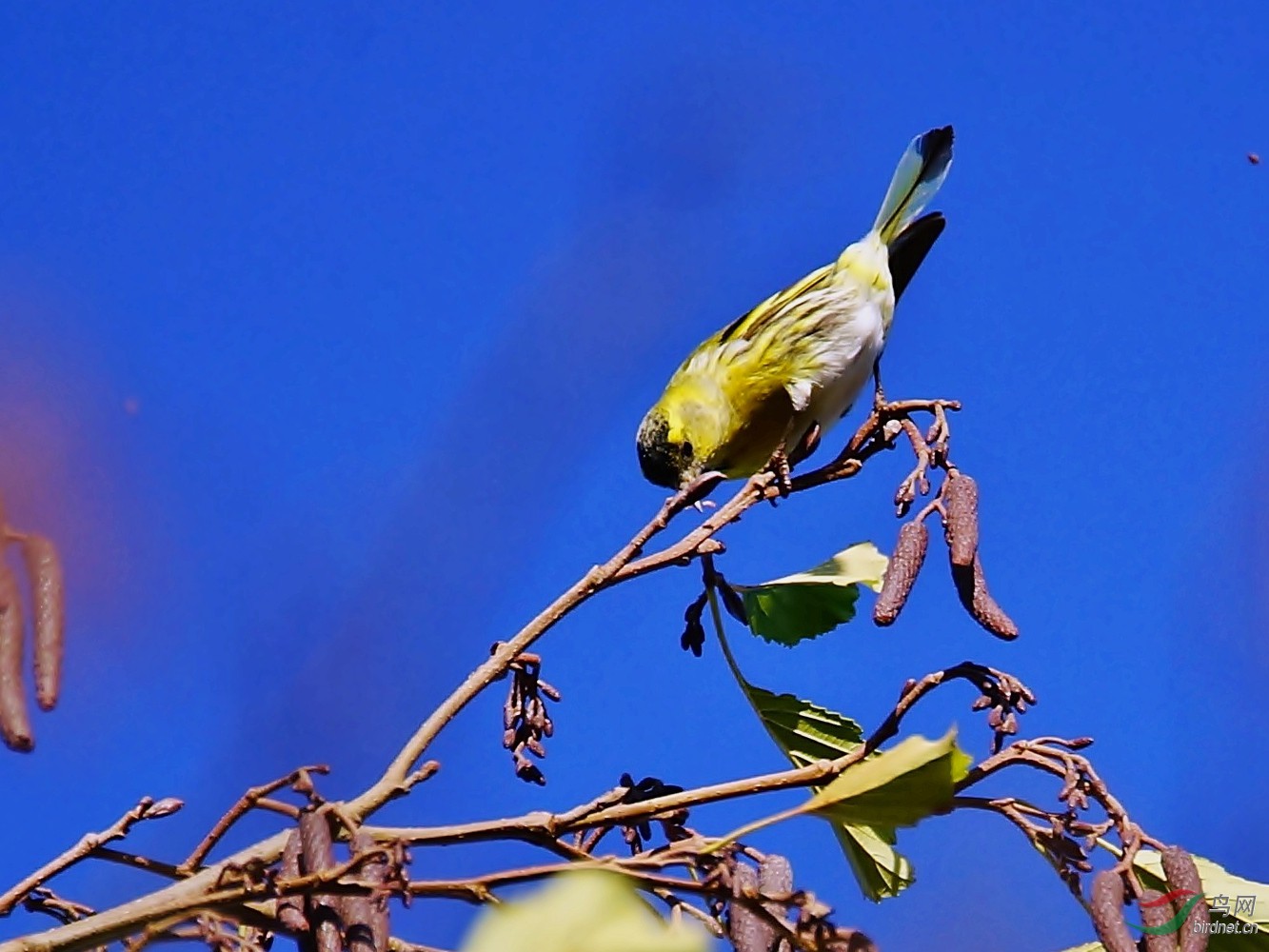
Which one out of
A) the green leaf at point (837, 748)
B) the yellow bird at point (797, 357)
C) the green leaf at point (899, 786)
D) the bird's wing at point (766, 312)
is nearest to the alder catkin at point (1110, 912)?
the green leaf at point (899, 786)

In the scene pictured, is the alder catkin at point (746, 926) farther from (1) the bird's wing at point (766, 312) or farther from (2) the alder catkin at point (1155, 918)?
(1) the bird's wing at point (766, 312)

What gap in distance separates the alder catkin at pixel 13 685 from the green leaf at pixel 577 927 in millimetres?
554

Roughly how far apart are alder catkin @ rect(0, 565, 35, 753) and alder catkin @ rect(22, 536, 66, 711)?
1 cm

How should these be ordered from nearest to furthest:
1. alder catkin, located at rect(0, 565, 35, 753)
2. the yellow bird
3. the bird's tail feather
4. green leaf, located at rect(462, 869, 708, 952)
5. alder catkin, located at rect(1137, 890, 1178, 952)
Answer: green leaf, located at rect(462, 869, 708, 952) < alder catkin, located at rect(0, 565, 35, 753) < alder catkin, located at rect(1137, 890, 1178, 952) < the yellow bird < the bird's tail feather

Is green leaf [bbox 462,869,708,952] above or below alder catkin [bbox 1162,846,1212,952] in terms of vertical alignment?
below

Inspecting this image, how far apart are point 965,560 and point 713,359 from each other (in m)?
3.19

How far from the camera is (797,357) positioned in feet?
16.0

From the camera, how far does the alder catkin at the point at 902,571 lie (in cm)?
181

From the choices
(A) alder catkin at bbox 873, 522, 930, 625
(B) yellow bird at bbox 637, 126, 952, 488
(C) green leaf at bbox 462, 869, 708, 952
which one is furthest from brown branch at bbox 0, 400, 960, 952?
(B) yellow bird at bbox 637, 126, 952, 488

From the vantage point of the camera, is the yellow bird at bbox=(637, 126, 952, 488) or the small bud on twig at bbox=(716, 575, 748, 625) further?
the yellow bird at bbox=(637, 126, 952, 488)

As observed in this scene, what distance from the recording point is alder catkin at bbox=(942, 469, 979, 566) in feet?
6.18

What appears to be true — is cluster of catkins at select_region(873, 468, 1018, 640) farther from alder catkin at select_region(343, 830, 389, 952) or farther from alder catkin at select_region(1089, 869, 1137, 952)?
alder catkin at select_region(343, 830, 389, 952)

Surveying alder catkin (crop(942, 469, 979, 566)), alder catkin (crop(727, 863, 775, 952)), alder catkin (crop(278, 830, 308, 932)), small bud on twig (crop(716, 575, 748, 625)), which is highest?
small bud on twig (crop(716, 575, 748, 625))

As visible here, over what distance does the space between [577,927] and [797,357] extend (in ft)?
14.3
